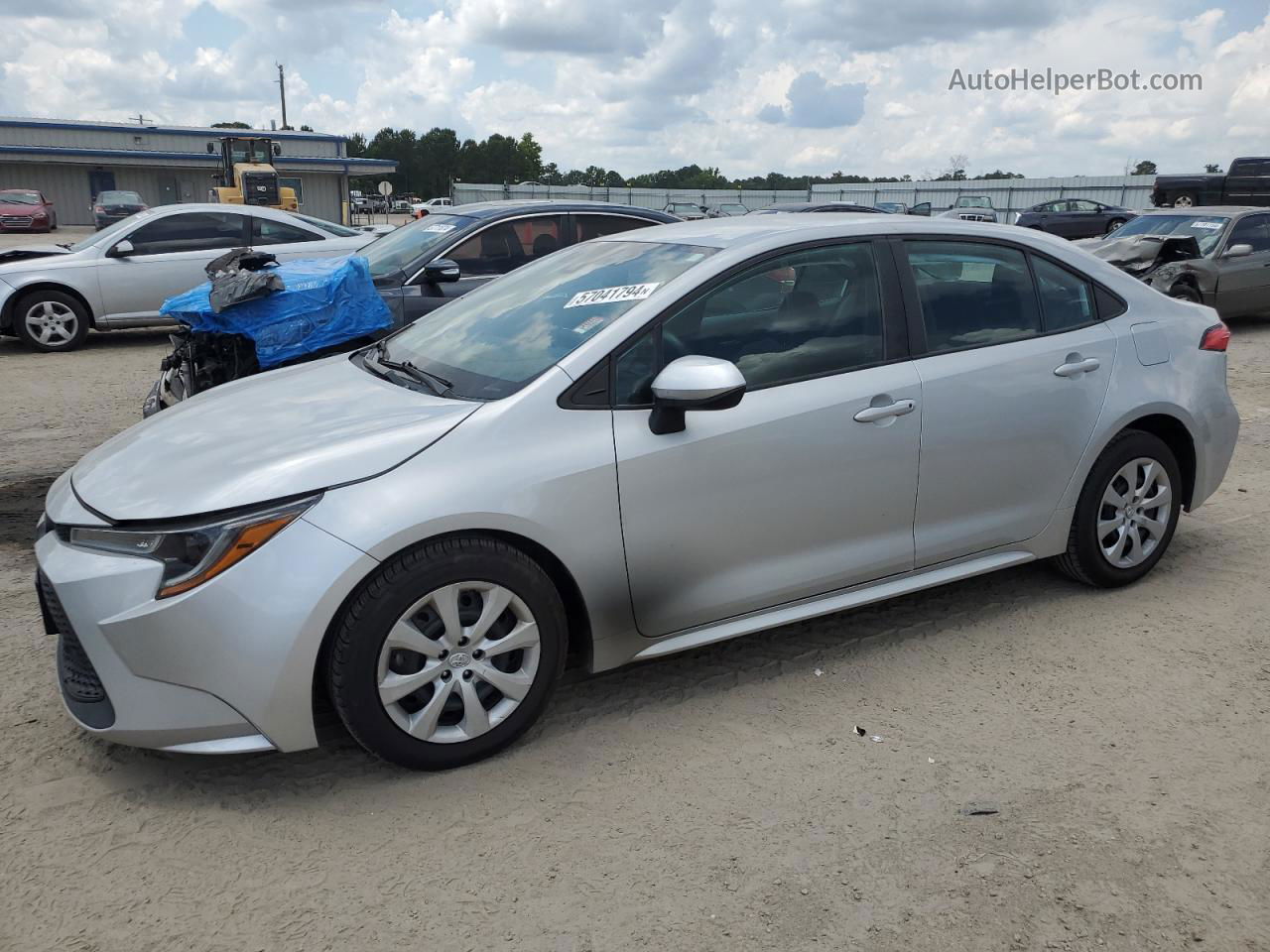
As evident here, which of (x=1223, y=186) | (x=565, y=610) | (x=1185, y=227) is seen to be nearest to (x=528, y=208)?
(x=565, y=610)

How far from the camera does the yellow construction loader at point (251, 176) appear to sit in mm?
31938

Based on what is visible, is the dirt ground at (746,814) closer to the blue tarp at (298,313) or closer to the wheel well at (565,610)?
the wheel well at (565,610)

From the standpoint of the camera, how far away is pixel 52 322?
1098 centimetres

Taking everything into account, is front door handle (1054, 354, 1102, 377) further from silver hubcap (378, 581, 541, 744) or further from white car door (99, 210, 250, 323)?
white car door (99, 210, 250, 323)

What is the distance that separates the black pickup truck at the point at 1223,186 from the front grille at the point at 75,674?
25.8 meters

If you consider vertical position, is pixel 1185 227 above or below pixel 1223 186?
below

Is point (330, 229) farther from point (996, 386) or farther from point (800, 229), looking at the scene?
point (996, 386)

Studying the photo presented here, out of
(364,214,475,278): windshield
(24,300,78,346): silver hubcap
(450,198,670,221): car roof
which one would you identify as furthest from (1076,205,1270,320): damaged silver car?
(24,300,78,346): silver hubcap

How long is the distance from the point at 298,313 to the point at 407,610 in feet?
12.2

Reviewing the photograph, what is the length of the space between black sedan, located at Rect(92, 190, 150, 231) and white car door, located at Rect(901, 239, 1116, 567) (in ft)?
120

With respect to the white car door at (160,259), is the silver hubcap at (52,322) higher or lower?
lower

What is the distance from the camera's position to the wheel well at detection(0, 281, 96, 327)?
10.8m

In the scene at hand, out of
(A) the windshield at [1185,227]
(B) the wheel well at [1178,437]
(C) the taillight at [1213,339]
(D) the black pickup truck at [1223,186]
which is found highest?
(D) the black pickup truck at [1223,186]

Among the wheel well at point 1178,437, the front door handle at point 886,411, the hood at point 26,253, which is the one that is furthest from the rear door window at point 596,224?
the hood at point 26,253
